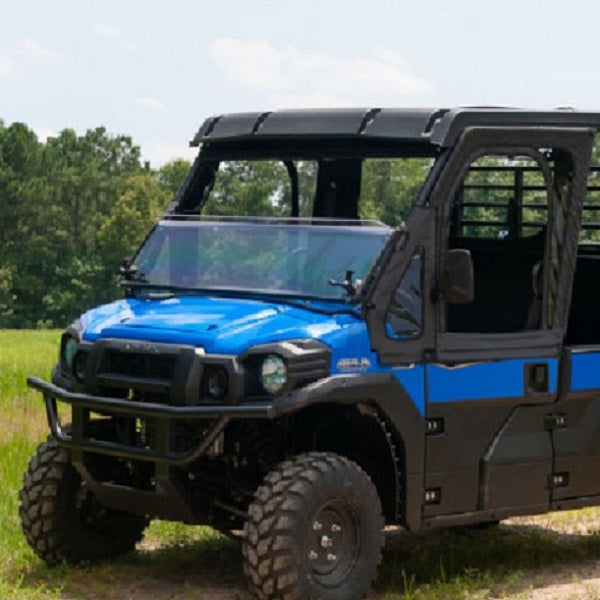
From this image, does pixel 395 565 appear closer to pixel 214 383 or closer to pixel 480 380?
pixel 480 380

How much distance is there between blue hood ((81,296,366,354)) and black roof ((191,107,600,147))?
3.31 ft

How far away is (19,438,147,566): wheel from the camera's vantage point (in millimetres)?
10281

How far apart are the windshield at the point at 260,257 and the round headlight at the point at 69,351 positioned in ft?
2.18

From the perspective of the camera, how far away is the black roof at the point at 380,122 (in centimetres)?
983

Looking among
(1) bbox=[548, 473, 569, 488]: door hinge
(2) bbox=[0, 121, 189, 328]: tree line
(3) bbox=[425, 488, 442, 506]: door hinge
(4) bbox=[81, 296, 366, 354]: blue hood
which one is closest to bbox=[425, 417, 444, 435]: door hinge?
(3) bbox=[425, 488, 442, 506]: door hinge

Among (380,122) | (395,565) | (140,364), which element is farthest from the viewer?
(395,565)

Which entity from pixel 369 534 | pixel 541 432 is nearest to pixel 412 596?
pixel 369 534

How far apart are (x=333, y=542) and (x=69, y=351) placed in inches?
68.4

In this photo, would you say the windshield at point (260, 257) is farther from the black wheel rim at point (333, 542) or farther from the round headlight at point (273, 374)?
the black wheel rim at point (333, 542)

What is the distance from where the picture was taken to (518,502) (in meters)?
10.2

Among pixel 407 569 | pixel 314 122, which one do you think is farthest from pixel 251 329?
pixel 407 569

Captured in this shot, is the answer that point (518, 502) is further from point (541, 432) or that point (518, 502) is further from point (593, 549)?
point (593, 549)

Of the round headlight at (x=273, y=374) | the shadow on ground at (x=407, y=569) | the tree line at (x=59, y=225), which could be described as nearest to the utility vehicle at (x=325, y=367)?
the round headlight at (x=273, y=374)

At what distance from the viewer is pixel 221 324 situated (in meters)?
9.36
